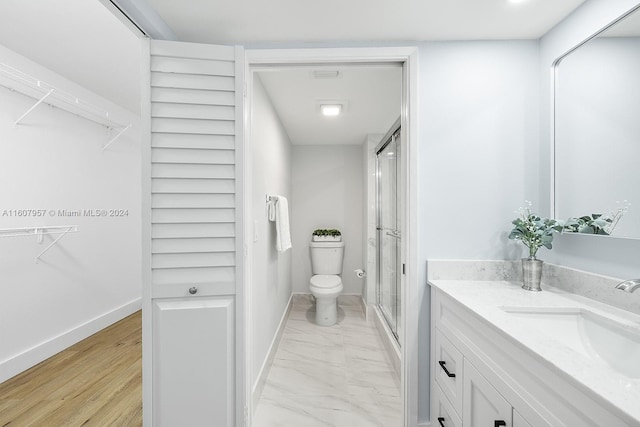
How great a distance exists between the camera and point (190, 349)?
1344mm

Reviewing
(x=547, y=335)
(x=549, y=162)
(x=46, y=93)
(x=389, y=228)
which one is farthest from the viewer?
(x=389, y=228)

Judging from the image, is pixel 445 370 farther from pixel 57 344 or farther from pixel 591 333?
pixel 57 344

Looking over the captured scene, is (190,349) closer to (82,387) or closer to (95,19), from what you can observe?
(82,387)

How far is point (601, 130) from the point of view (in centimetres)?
121

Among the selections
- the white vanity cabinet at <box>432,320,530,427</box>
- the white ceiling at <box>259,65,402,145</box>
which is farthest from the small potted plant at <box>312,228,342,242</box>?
the white vanity cabinet at <box>432,320,530,427</box>

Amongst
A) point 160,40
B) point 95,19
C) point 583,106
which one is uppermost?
point 95,19

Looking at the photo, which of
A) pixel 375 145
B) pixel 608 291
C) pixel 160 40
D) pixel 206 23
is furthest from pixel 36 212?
pixel 608 291

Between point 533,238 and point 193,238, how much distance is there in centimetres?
168

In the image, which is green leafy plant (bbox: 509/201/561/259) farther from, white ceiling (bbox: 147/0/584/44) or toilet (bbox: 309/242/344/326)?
toilet (bbox: 309/242/344/326)

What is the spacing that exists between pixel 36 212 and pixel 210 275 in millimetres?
1959

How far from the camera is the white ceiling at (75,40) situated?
1523 mm

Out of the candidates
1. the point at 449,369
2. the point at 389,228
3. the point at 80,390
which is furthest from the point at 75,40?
the point at 449,369

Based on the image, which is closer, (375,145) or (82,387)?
(82,387)

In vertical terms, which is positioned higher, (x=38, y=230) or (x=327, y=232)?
(x=38, y=230)
